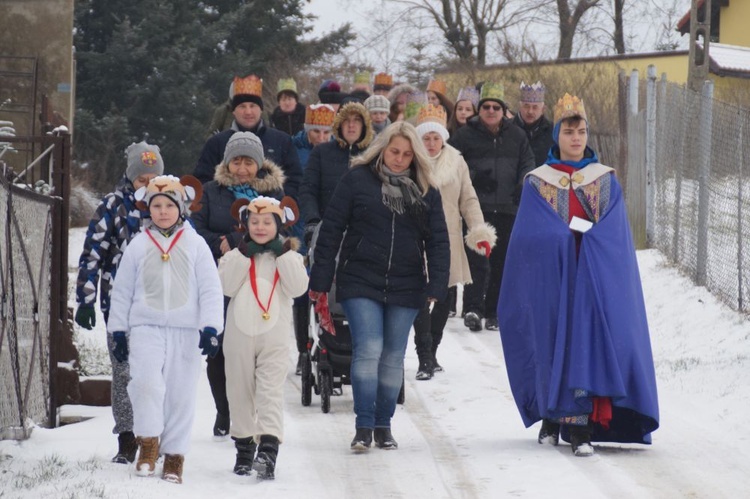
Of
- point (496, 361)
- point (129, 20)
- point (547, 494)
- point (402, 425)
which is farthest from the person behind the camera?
point (129, 20)

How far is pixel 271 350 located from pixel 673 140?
10.4m

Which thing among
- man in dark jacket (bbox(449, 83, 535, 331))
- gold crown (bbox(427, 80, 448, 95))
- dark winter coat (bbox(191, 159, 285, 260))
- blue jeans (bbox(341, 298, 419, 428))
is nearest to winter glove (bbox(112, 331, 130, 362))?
blue jeans (bbox(341, 298, 419, 428))

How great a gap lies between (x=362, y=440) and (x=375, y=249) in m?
1.12

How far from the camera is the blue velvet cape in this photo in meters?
8.86

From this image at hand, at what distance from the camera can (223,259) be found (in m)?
8.71

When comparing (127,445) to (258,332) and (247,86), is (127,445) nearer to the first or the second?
(258,332)

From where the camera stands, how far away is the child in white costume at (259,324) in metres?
8.38

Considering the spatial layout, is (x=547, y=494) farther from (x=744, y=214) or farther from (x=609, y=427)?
(x=744, y=214)

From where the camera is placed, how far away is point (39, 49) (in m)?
21.3

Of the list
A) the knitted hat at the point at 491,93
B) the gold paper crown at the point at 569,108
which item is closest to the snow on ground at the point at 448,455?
the gold paper crown at the point at 569,108

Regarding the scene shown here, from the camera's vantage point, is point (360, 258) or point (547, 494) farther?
point (360, 258)

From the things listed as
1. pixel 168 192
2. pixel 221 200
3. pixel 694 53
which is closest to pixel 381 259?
pixel 221 200

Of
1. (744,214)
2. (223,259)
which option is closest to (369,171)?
(223,259)

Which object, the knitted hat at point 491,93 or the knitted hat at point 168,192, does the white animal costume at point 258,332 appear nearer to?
the knitted hat at point 168,192
